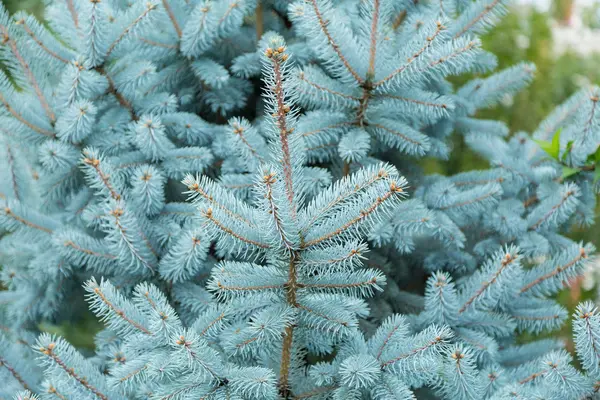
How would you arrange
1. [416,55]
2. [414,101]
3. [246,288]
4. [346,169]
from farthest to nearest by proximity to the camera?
1. [346,169]
2. [414,101]
3. [416,55]
4. [246,288]

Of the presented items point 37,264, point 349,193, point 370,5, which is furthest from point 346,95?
point 37,264

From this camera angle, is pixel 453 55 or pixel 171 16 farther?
pixel 171 16

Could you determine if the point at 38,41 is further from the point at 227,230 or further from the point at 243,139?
the point at 227,230

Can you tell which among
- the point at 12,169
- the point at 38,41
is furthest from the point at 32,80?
the point at 12,169

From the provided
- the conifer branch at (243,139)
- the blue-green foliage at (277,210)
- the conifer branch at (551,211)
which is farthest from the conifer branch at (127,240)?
the conifer branch at (551,211)

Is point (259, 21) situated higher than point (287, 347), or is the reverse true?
point (259, 21)

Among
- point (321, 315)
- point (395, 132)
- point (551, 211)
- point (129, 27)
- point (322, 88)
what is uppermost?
point (129, 27)

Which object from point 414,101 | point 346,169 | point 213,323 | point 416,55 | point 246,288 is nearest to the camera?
point 246,288

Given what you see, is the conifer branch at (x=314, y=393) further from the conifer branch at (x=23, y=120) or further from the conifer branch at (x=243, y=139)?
the conifer branch at (x=23, y=120)
